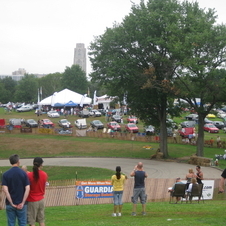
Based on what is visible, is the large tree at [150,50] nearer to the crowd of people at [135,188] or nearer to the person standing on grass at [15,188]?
the crowd of people at [135,188]

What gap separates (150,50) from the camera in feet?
112

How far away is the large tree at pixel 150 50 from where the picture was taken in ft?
106

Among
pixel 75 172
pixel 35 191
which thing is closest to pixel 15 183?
pixel 35 191

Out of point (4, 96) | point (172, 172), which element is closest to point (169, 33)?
point (172, 172)

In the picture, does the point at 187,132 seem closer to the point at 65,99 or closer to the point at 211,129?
the point at 211,129

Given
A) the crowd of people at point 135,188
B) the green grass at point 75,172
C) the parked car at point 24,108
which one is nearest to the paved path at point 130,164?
the green grass at point 75,172

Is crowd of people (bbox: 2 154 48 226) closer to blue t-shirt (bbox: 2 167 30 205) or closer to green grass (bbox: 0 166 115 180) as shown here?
blue t-shirt (bbox: 2 167 30 205)

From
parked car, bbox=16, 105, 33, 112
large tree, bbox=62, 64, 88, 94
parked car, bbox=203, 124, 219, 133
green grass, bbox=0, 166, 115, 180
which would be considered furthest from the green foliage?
large tree, bbox=62, 64, 88, 94

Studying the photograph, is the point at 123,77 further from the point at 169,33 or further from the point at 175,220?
the point at 175,220

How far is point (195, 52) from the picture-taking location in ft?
107

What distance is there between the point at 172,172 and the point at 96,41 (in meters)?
15.6

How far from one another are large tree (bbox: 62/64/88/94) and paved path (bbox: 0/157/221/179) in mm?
92101

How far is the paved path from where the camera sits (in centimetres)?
2792

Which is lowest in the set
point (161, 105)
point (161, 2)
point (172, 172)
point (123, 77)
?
point (172, 172)
